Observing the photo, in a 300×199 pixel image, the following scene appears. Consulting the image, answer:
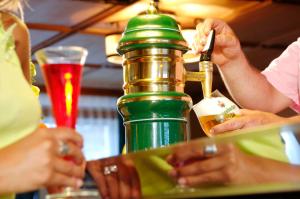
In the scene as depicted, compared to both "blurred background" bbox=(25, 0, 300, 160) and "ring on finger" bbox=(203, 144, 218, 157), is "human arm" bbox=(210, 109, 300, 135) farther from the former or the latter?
"blurred background" bbox=(25, 0, 300, 160)

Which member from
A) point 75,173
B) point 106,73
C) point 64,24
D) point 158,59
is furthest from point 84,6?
point 75,173

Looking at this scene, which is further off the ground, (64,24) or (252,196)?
(252,196)

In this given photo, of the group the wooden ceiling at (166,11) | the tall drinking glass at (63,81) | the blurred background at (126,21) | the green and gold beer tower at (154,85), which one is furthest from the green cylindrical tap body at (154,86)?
the wooden ceiling at (166,11)

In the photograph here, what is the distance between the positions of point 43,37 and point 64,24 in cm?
65

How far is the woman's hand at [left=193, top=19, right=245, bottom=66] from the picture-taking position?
77.2 inches

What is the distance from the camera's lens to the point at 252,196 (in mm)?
1002

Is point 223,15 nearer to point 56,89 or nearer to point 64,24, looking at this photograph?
point 64,24

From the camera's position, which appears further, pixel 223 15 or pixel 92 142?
pixel 92 142

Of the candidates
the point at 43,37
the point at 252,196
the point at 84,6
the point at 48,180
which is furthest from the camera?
the point at 43,37

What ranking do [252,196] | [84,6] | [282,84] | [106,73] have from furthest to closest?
[106,73] < [84,6] < [282,84] < [252,196]

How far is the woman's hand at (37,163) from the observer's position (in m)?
1.14

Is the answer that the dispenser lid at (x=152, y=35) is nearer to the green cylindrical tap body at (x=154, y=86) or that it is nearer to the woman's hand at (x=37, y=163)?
the green cylindrical tap body at (x=154, y=86)

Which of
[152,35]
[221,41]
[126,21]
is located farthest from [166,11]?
[152,35]

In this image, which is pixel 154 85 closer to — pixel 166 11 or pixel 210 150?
pixel 210 150
